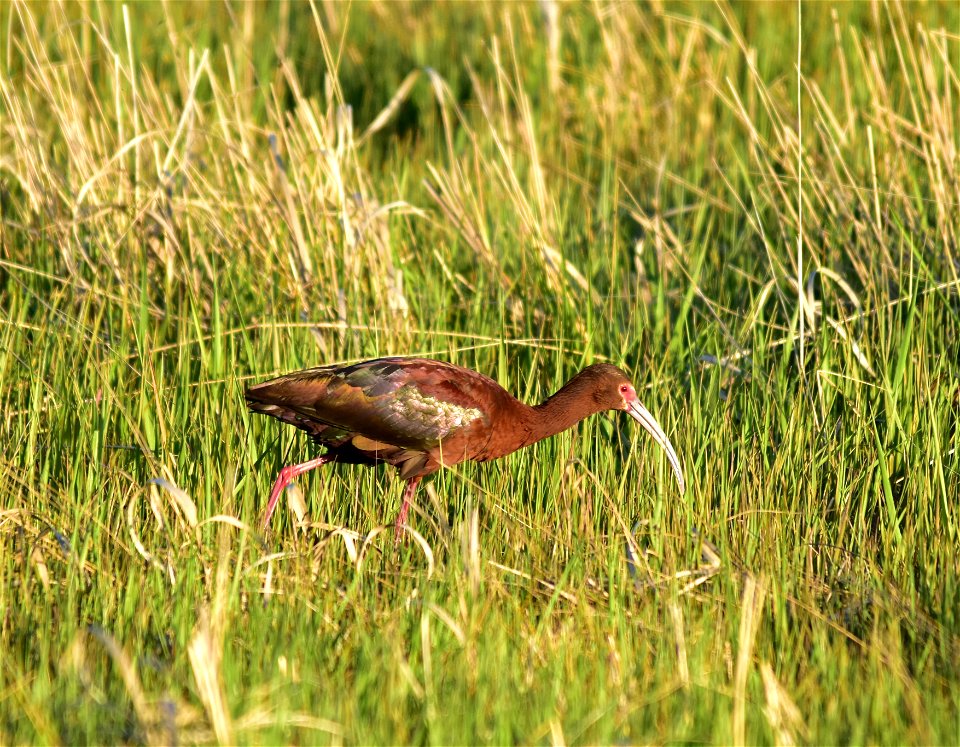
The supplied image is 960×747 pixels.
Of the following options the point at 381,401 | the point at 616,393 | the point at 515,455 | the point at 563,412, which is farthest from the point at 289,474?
the point at 616,393

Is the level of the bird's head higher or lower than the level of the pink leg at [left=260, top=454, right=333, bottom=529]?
higher

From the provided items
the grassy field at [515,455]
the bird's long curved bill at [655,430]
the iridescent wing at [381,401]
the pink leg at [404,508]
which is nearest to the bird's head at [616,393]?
the bird's long curved bill at [655,430]

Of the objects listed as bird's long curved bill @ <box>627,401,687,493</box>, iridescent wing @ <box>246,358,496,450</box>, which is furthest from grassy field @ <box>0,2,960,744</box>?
iridescent wing @ <box>246,358,496,450</box>

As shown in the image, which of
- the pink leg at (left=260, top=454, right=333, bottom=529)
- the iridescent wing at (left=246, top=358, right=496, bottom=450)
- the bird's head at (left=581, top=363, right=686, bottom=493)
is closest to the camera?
the pink leg at (left=260, top=454, right=333, bottom=529)

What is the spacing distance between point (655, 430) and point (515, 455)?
53 centimetres

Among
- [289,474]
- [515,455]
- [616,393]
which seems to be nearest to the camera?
[289,474]

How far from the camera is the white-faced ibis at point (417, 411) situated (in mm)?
4355

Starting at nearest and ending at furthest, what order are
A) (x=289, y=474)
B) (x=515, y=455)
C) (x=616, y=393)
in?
1. (x=289, y=474)
2. (x=616, y=393)
3. (x=515, y=455)

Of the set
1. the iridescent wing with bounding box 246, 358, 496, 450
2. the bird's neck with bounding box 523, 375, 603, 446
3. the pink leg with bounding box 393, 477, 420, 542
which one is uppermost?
the iridescent wing with bounding box 246, 358, 496, 450

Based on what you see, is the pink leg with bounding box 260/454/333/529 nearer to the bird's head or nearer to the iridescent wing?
the iridescent wing

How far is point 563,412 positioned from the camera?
14.8 ft

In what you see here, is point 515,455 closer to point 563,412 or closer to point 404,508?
point 563,412

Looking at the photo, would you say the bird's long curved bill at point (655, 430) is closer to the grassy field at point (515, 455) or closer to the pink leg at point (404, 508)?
the grassy field at point (515, 455)

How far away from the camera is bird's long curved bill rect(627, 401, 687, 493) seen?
4223 mm
